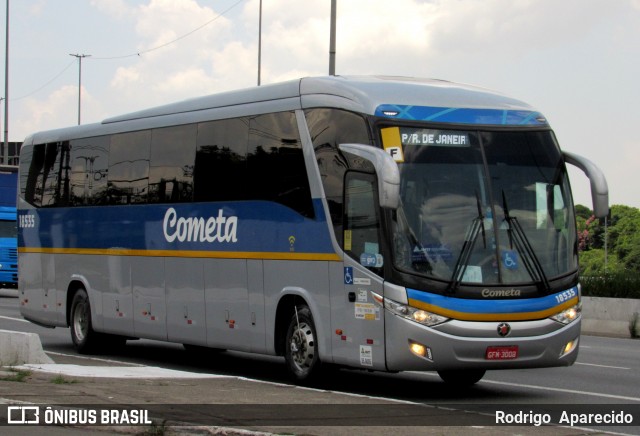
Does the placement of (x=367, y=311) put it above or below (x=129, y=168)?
below

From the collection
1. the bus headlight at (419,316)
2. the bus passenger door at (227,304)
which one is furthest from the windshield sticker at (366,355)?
the bus passenger door at (227,304)

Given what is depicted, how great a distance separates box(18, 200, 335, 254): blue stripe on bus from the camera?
1516 cm

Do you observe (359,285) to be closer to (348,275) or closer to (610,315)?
(348,275)

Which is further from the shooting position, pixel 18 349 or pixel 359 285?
pixel 18 349

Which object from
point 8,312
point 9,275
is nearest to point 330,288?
point 8,312

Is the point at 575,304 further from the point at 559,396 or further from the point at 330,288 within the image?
the point at 330,288

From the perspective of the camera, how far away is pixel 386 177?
1278 centimetres

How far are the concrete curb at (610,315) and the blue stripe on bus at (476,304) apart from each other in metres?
14.0

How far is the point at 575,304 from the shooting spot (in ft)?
45.9

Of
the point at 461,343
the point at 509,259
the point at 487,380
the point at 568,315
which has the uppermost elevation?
the point at 509,259

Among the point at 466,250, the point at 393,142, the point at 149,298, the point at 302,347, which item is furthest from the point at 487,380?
the point at 149,298

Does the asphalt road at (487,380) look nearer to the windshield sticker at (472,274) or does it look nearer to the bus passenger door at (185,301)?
the bus passenger door at (185,301)

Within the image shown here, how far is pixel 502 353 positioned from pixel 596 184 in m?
2.55

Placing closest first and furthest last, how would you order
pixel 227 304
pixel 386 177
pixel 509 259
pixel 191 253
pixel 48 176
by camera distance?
pixel 386 177 → pixel 509 259 → pixel 227 304 → pixel 191 253 → pixel 48 176
